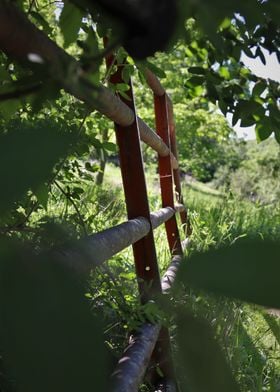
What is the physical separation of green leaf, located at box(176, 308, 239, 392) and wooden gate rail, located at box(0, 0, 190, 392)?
4 cm

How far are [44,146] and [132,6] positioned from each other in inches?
3.6

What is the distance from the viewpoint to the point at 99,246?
0.82 m

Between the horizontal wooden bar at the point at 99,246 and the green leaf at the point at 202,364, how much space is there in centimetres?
7

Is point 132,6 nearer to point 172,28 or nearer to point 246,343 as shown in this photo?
point 172,28

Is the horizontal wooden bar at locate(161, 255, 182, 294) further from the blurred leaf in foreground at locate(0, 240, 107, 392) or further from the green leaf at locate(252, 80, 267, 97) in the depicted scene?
the green leaf at locate(252, 80, 267, 97)

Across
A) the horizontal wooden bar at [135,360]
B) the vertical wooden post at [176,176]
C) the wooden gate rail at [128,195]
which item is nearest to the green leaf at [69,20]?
the wooden gate rail at [128,195]

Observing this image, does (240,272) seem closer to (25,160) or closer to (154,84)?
(25,160)

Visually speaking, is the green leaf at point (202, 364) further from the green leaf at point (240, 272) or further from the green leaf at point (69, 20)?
the green leaf at point (69, 20)

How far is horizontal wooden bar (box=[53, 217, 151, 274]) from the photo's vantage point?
1.01 feet

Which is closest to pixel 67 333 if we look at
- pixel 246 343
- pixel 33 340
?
pixel 33 340

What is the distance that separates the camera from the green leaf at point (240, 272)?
0.78ft

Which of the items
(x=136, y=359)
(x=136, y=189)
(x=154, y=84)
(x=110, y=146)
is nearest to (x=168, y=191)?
(x=154, y=84)

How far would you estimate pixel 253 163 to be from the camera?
91.1 feet

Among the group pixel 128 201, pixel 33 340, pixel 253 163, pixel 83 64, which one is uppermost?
pixel 83 64
